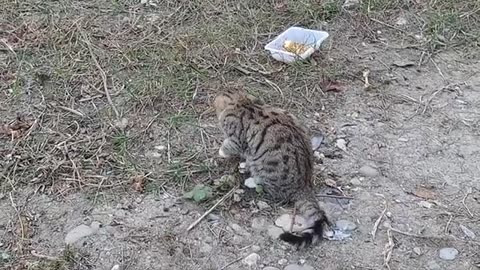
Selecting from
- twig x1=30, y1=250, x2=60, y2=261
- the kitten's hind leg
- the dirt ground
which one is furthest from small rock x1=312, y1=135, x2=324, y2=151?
twig x1=30, y1=250, x2=60, y2=261

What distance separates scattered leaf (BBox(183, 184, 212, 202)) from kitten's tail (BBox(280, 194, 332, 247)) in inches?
17.2

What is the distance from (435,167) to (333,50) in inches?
53.2

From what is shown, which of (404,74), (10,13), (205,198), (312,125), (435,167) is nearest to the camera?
(205,198)

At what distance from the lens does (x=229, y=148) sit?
3.84m

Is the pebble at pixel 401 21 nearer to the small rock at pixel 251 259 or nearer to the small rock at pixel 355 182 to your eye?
the small rock at pixel 355 182

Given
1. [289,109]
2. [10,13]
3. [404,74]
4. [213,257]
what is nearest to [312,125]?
[289,109]

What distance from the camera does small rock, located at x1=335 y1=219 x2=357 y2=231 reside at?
3477 mm

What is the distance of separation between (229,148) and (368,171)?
73 cm

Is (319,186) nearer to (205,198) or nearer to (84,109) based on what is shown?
(205,198)

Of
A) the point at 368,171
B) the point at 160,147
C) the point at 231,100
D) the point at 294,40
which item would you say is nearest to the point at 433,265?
the point at 368,171

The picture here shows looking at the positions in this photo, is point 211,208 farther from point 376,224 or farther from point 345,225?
point 376,224

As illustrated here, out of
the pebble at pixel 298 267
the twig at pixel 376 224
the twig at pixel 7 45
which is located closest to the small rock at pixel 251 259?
the pebble at pixel 298 267

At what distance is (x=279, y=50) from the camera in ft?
15.7

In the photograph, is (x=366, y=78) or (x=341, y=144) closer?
(x=341, y=144)
